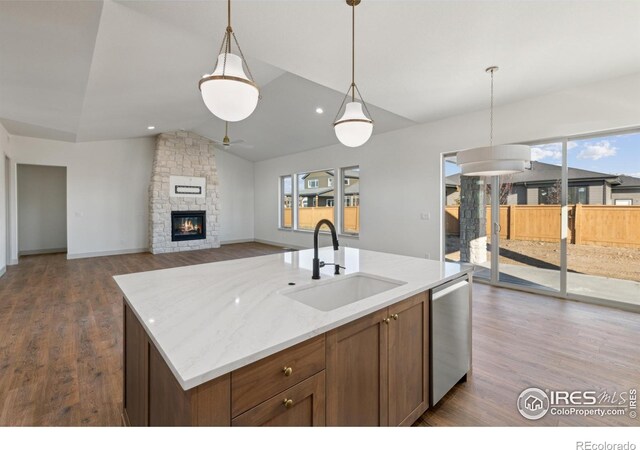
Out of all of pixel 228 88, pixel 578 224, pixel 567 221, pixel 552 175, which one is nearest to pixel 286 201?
pixel 552 175

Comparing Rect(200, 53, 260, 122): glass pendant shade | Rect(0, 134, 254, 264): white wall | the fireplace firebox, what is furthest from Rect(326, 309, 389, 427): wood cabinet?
Rect(0, 134, 254, 264): white wall

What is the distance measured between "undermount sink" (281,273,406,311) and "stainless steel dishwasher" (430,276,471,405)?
12.3 inches

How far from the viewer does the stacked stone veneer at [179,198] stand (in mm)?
7968

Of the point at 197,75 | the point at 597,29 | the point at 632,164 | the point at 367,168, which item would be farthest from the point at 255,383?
the point at 367,168

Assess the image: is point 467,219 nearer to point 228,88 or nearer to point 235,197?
point 228,88

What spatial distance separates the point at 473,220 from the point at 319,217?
167 inches

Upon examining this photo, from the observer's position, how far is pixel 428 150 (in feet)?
17.9

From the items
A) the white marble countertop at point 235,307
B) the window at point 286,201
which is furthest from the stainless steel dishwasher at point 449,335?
the window at point 286,201

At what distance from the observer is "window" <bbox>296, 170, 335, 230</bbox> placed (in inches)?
312

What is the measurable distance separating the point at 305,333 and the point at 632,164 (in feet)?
15.5

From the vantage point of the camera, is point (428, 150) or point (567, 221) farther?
point (428, 150)

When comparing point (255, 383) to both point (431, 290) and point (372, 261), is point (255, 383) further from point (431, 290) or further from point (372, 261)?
point (372, 261)

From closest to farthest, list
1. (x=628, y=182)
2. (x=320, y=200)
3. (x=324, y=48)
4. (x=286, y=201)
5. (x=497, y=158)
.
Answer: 1. (x=497, y=158)
2. (x=324, y=48)
3. (x=628, y=182)
4. (x=320, y=200)
5. (x=286, y=201)

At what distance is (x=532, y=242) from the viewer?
4.41m
